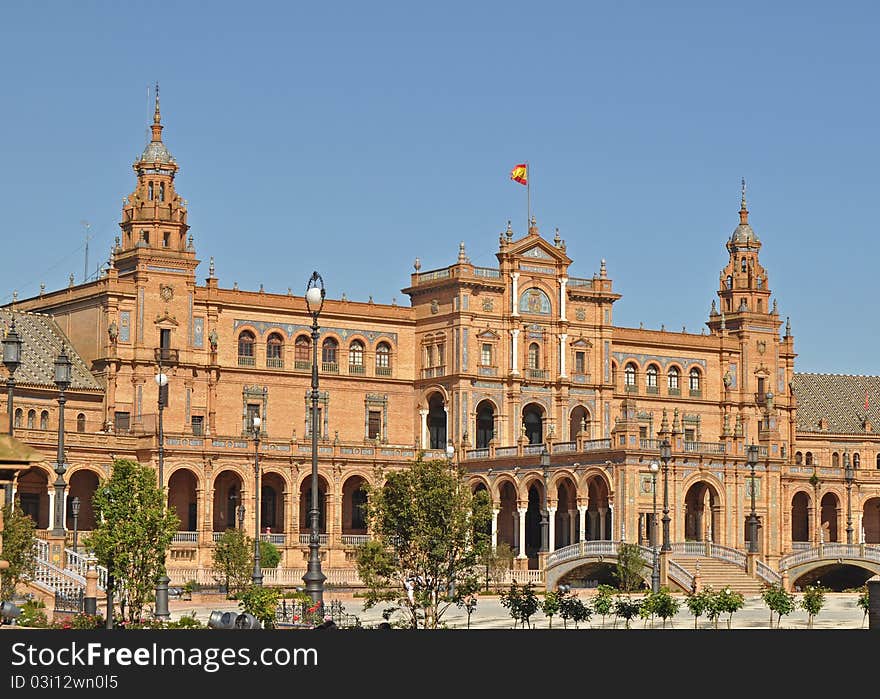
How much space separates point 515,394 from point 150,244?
903 inches

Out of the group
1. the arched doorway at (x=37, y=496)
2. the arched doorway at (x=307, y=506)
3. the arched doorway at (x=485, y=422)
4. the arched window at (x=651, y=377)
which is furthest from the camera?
the arched window at (x=651, y=377)

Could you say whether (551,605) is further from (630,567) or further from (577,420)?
(577,420)

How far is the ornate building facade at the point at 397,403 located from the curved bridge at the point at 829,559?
10.1ft

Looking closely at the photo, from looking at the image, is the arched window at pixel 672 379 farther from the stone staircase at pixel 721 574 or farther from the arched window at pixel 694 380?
the stone staircase at pixel 721 574

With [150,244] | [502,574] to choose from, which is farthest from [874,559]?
[150,244]

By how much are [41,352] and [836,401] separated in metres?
60.3

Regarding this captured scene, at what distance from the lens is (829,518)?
120938 millimetres

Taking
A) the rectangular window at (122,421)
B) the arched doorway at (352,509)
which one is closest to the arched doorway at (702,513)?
the arched doorway at (352,509)

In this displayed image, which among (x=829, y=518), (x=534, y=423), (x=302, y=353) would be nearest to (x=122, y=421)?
(x=302, y=353)

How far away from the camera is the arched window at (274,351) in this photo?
102m

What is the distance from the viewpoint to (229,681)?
24.3 m

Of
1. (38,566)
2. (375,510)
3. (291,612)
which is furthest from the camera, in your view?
(38,566)

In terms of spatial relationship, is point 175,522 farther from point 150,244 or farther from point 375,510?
point 150,244

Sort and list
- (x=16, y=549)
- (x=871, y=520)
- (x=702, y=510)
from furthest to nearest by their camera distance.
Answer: (x=871, y=520) → (x=702, y=510) → (x=16, y=549)
